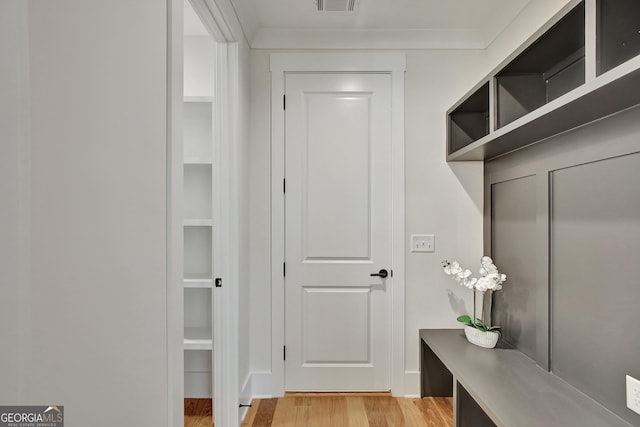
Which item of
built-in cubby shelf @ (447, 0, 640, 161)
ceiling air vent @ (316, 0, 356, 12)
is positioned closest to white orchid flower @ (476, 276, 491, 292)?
built-in cubby shelf @ (447, 0, 640, 161)

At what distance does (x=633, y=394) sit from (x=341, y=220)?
65.9 inches

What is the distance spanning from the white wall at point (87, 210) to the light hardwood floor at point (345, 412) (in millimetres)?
1367

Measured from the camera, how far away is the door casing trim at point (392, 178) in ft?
8.05

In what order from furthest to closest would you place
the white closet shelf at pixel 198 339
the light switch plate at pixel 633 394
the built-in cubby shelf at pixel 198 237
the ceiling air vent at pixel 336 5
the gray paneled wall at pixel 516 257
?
the built-in cubby shelf at pixel 198 237
the white closet shelf at pixel 198 339
the ceiling air vent at pixel 336 5
the gray paneled wall at pixel 516 257
the light switch plate at pixel 633 394

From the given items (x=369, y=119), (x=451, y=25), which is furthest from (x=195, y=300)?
(x=451, y=25)

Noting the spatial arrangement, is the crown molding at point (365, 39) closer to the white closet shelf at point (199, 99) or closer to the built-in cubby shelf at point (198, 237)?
the white closet shelf at point (199, 99)

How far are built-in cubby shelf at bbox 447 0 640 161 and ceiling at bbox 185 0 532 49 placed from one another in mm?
540

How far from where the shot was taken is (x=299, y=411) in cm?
226

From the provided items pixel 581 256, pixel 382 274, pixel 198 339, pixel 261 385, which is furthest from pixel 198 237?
pixel 581 256

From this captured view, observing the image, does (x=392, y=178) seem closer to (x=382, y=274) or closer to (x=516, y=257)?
(x=382, y=274)

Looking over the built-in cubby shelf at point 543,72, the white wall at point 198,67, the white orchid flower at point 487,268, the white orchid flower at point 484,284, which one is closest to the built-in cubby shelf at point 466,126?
the built-in cubby shelf at point 543,72

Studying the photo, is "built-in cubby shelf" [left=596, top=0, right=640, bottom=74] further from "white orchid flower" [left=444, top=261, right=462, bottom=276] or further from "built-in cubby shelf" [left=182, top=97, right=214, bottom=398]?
"built-in cubby shelf" [left=182, top=97, right=214, bottom=398]

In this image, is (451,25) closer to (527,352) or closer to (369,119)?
(369,119)
